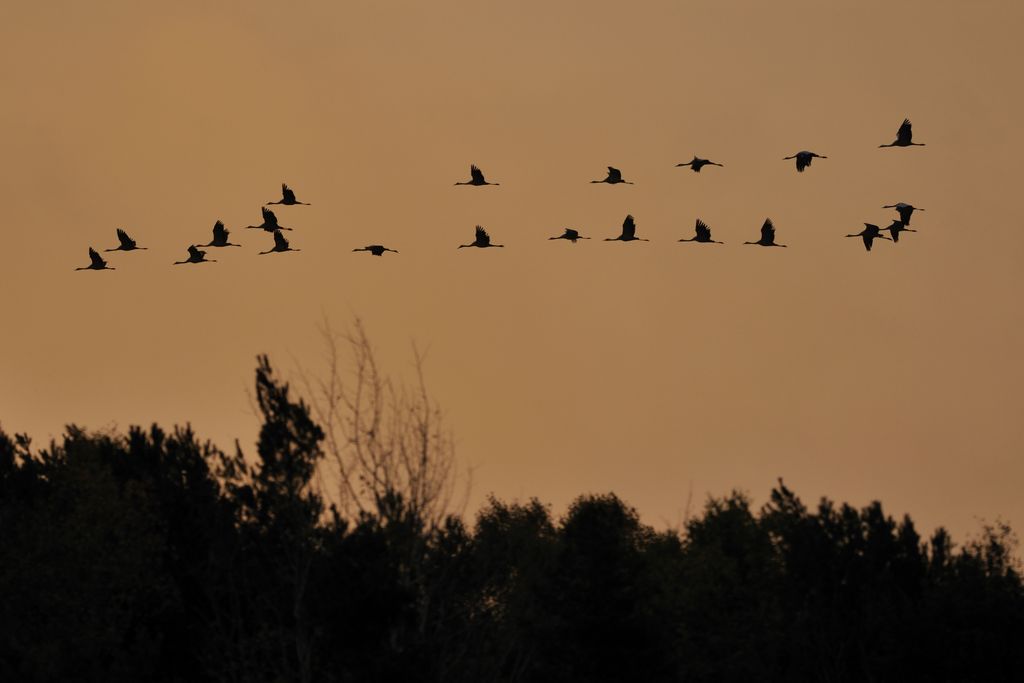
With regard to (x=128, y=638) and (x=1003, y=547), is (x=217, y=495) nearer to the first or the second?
(x=128, y=638)

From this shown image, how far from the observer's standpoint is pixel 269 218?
60.2 m

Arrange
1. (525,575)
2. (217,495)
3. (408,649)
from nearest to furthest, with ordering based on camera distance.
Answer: (408,649) → (217,495) → (525,575)

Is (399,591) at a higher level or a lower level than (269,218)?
lower

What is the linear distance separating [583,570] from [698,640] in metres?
16.8

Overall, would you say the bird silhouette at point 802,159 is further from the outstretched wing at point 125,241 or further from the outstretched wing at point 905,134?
the outstretched wing at point 125,241

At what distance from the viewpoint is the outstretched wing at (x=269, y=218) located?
5944cm

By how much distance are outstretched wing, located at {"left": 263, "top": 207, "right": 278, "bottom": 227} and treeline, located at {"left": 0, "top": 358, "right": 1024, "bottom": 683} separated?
6.17 m

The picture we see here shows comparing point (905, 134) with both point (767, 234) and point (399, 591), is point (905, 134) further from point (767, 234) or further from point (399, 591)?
point (399, 591)

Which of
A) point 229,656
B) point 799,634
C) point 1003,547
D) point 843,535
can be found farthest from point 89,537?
point 1003,547

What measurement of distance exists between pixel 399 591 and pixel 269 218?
10658mm

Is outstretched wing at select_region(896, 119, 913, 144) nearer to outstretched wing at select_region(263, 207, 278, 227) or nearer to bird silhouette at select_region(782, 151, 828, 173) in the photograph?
bird silhouette at select_region(782, 151, 828, 173)

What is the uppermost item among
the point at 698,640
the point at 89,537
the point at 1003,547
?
the point at 1003,547

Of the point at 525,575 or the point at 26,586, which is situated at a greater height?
the point at 525,575

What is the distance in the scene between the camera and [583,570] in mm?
71562
